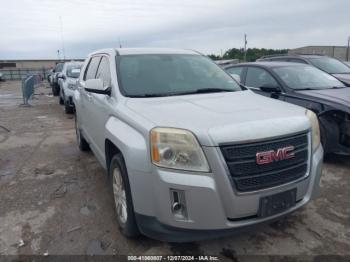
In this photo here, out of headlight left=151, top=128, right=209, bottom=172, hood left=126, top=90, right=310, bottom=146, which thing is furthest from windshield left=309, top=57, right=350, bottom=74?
headlight left=151, top=128, right=209, bottom=172

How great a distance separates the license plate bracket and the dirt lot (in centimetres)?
50

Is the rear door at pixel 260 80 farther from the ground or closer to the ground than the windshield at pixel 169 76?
closer to the ground

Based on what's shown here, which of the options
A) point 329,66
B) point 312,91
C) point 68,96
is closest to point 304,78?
point 312,91

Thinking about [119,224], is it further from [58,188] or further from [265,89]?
[265,89]

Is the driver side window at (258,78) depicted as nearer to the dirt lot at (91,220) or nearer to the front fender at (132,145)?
the dirt lot at (91,220)

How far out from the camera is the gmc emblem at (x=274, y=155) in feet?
7.84

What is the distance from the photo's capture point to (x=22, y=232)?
3.20 metres

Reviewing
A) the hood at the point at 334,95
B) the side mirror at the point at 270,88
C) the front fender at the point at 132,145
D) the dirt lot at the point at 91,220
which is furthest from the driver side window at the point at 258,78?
the front fender at the point at 132,145

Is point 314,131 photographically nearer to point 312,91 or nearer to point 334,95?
point 334,95

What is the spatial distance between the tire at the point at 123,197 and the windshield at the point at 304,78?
3786mm

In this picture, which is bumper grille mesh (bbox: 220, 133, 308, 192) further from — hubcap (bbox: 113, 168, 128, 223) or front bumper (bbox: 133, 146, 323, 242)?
hubcap (bbox: 113, 168, 128, 223)

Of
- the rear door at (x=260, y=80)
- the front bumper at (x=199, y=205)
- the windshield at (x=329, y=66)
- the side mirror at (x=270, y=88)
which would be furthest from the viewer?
the windshield at (x=329, y=66)

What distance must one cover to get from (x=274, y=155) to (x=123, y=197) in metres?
1.44

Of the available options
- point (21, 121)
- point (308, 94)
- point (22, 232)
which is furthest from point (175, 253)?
point (21, 121)
